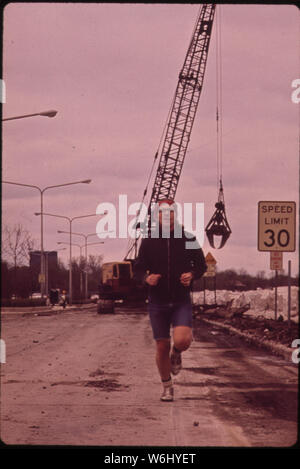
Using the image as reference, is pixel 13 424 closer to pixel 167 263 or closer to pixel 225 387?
pixel 225 387

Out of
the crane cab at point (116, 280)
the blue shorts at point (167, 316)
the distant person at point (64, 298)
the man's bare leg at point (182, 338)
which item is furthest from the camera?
the distant person at point (64, 298)

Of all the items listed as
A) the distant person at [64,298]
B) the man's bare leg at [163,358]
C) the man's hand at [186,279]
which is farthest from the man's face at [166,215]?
the distant person at [64,298]

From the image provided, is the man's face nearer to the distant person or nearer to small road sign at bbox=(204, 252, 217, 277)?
small road sign at bbox=(204, 252, 217, 277)

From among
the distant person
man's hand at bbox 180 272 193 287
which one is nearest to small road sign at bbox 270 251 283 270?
man's hand at bbox 180 272 193 287

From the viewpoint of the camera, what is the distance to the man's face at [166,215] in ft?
19.2

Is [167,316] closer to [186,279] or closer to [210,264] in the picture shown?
[186,279]

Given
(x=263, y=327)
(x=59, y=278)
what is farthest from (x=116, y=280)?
(x=263, y=327)

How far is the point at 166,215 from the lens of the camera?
590 cm

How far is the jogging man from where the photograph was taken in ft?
19.3

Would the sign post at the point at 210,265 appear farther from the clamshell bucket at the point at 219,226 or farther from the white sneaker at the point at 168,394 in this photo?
the white sneaker at the point at 168,394

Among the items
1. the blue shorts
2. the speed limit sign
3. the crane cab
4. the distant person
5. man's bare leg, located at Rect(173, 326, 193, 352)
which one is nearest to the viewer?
man's bare leg, located at Rect(173, 326, 193, 352)

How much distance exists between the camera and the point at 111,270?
7.18 metres
